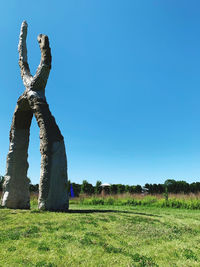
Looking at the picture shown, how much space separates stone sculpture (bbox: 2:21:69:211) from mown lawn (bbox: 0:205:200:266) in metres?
1.37

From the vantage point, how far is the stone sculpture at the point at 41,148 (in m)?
7.12

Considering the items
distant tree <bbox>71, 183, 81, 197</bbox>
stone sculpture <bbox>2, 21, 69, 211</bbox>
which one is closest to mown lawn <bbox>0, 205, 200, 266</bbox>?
stone sculpture <bbox>2, 21, 69, 211</bbox>

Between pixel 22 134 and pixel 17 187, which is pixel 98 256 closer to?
pixel 17 187

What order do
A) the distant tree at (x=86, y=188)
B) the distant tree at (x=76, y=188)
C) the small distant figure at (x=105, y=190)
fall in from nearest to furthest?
the small distant figure at (x=105, y=190) < the distant tree at (x=86, y=188) < the distant tree at (x=76, y=188)

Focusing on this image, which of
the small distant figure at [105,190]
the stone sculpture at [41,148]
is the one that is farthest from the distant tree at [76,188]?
the stone sculpture at [41,148]

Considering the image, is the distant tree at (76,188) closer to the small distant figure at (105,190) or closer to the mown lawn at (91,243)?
the small distant figure at (105,190)

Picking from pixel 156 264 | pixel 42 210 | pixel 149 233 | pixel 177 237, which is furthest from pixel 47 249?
pixel 42 210

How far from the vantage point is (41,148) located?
750cm

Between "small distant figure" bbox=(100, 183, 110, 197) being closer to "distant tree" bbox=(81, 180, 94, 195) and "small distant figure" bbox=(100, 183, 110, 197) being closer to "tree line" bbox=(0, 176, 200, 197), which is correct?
"tree line" bbox=(0, 176, 200, 197)

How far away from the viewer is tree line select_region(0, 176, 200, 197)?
22875mm

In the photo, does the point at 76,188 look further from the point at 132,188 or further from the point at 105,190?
the point at 132,188

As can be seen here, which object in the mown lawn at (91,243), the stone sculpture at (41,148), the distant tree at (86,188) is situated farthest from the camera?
the distant tree at (86,188)

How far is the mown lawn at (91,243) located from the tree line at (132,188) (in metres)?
16.5

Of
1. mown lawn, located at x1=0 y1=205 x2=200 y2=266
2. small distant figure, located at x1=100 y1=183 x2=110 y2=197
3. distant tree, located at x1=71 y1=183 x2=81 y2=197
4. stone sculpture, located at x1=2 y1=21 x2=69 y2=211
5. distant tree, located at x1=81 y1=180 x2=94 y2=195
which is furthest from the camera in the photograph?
distant tree, located at x1=71 y1=183 x2=81 y2=197
